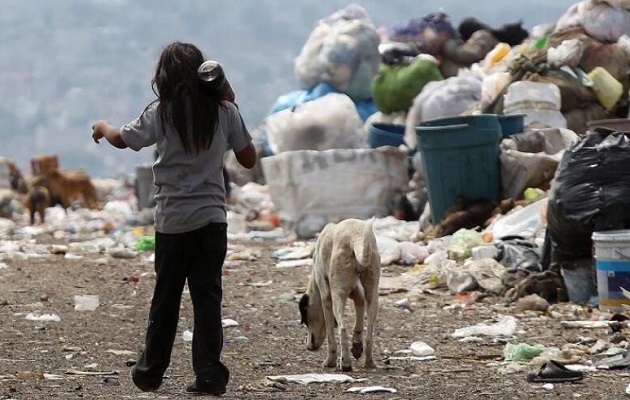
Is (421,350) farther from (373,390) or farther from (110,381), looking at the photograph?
(110,381)

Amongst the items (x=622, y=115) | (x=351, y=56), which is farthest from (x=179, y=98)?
(x=351, y=56)

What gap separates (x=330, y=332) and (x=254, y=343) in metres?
1.07

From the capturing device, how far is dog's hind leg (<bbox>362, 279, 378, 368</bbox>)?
6.09 meters

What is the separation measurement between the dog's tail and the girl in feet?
2.81

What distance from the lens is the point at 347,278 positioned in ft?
20.0

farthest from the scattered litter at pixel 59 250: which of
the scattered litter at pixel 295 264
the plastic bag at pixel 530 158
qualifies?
the plastic bag at pixel 530 158

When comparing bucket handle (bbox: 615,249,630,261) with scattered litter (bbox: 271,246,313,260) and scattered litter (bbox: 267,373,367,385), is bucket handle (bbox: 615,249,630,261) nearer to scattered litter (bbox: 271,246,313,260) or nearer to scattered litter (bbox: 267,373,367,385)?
scattered litter (bbox: 267,373,367,385)

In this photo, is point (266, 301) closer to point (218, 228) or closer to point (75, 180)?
point (218, 228)

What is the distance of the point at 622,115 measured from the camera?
1316 cm

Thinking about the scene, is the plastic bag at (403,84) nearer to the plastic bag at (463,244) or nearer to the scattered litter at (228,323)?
the plastic bag at (463,244)

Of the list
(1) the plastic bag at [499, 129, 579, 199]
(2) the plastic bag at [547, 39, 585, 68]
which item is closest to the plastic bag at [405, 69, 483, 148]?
(2) the plastic bag at [547, 39, 585, 68]

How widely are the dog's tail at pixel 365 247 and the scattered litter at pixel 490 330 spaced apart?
1480mm

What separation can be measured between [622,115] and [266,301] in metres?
5.32

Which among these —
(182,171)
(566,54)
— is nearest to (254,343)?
(182,171)
